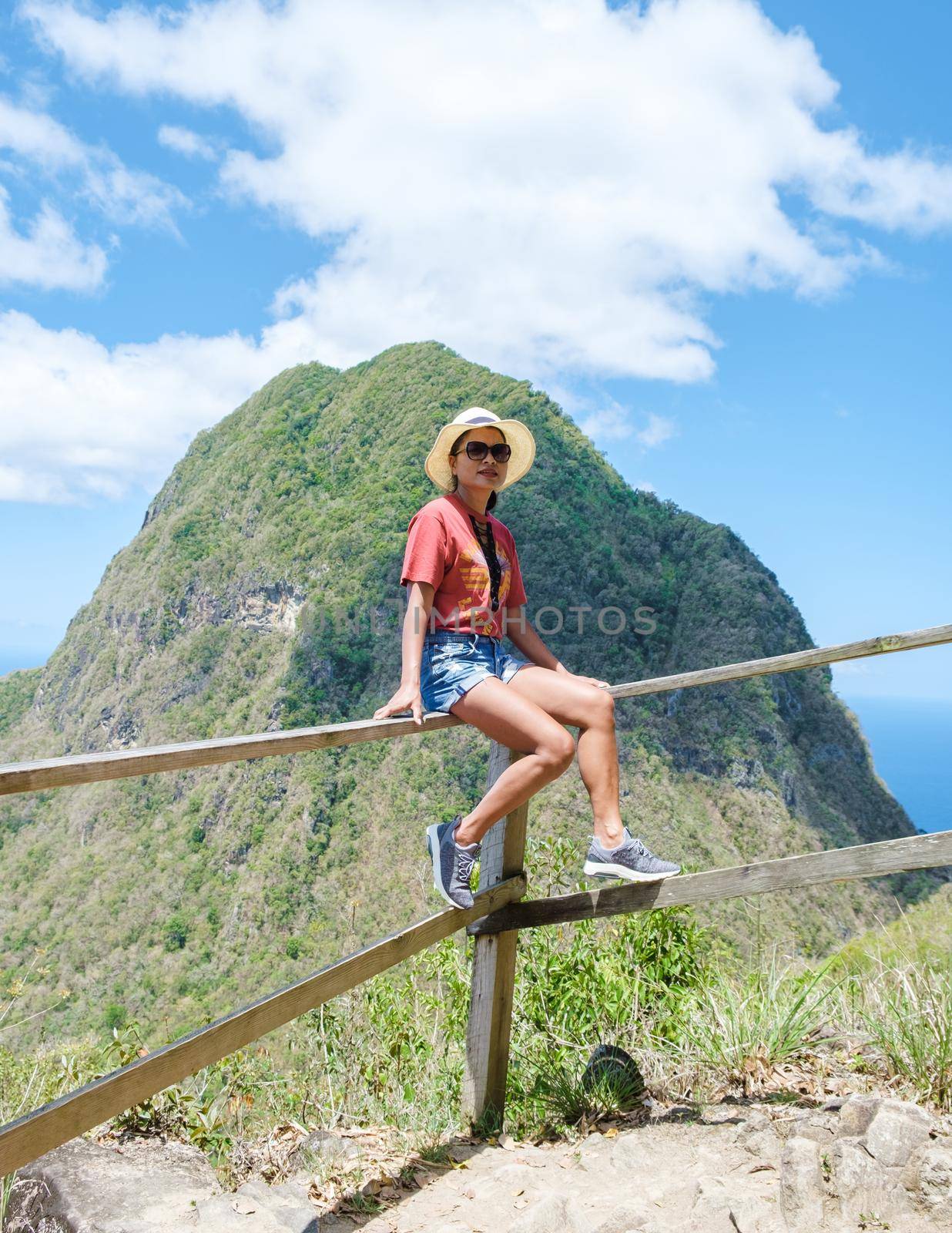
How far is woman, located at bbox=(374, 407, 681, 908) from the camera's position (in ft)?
7.77

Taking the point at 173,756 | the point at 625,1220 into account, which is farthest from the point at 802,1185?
the point at 173,756

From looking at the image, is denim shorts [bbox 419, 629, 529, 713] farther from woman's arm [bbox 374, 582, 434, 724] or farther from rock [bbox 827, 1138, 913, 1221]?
rock [bbox 827, 1138, 913, 1221]

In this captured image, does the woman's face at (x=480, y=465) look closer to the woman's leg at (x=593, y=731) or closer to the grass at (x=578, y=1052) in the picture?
the woman's leg at (x=593, y=731)

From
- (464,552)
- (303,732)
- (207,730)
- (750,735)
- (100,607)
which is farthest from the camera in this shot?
(100,607)

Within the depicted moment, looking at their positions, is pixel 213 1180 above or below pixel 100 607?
below

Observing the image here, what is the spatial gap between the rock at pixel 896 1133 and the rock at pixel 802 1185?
0.38 feet

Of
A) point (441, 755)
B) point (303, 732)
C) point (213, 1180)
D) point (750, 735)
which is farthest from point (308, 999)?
point (750, 735)

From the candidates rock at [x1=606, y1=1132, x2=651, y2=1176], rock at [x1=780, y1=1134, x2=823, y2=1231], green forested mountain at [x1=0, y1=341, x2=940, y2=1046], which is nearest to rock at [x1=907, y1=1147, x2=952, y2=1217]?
rock at [x1=780, y1=1134, x2=823, y2=1231]

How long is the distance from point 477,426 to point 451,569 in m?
0.48

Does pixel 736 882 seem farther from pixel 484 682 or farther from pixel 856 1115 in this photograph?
pixel 484 682

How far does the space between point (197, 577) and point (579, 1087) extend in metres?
70.7

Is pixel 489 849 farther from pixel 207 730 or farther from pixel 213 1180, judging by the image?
pixel 207 730

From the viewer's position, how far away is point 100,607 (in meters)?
80.4

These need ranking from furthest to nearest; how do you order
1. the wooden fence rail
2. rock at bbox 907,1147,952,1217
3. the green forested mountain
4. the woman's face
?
the green forested mountain, the woman's face, rock at bbox 907,1147,952,1217, the wooden fence rail
